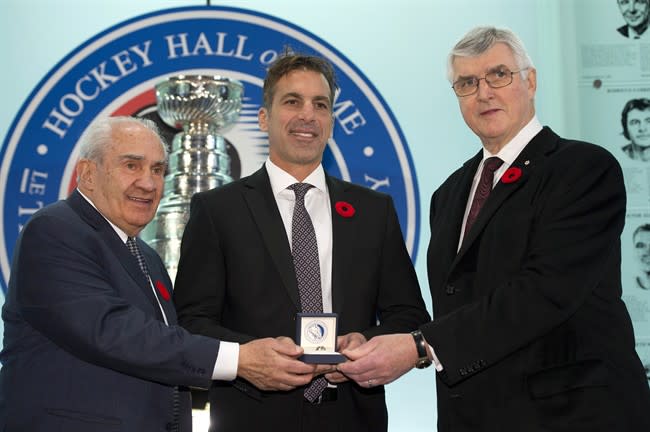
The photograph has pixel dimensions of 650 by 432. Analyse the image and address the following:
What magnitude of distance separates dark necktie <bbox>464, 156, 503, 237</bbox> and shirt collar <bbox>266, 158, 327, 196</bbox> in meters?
0.56

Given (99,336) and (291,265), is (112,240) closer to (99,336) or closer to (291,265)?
(99,336)

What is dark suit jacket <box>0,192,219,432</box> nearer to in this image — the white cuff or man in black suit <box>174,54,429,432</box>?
the white cuff

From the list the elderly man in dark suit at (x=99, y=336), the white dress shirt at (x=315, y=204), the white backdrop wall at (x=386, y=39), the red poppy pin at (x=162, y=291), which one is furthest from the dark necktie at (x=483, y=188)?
the white backdrop wall at (x=386, y=39)

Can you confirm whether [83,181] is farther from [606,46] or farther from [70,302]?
[606,46]

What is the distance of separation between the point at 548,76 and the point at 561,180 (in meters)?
2.18

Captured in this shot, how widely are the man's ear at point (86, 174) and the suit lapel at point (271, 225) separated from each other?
51 centimetres

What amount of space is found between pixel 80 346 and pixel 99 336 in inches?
2.3

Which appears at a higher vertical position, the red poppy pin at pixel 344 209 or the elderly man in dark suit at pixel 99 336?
the red poppy pin at pixel 344 209

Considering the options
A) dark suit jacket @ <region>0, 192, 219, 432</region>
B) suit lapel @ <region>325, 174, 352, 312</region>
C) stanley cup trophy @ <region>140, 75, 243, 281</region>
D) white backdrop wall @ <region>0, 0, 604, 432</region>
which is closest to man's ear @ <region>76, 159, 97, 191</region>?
dark suit jacket @ <region>0, 192, 219, 432</region>

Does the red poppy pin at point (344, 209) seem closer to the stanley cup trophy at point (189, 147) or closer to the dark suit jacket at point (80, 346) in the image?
the dark suit jacket at point (80, 346)

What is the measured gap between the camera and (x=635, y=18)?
14.3ft

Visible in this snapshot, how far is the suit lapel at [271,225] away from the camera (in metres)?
2.77

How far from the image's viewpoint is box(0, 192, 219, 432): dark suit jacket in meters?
2.37

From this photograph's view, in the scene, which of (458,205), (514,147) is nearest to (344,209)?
(458,205)
